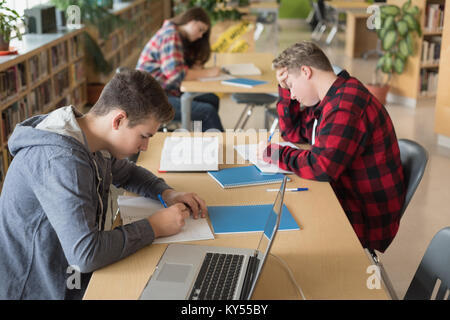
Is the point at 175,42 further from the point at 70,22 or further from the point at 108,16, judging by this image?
the point at 108,16

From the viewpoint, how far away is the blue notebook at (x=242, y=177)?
192cm

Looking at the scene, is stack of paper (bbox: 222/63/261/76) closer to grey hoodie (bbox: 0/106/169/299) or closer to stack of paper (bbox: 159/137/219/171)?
stack of paper (bbox: 159/137/219/171)

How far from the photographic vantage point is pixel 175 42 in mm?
3697

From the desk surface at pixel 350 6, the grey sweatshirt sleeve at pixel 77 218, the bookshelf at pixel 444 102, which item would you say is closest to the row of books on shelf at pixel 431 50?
the bookshelf at pixel 444 102

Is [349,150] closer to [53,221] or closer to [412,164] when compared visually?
[412,164]

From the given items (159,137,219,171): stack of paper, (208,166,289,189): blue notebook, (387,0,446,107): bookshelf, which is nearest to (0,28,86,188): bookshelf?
(159,137,219,171): stack of paper

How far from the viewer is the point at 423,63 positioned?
607 cm

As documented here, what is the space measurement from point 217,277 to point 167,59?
257 cm

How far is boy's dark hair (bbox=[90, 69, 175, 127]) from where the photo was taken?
1489 millimetres

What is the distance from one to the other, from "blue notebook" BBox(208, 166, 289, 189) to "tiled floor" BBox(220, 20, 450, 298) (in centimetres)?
98

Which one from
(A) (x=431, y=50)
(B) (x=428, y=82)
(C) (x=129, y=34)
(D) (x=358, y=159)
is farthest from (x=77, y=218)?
(C) (x=129, y=34)

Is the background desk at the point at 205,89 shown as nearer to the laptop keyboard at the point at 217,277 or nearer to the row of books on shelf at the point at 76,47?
the laptop keyboard at the point at 217,277

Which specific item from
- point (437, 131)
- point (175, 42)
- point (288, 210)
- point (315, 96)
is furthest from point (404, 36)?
point (288, 210)
